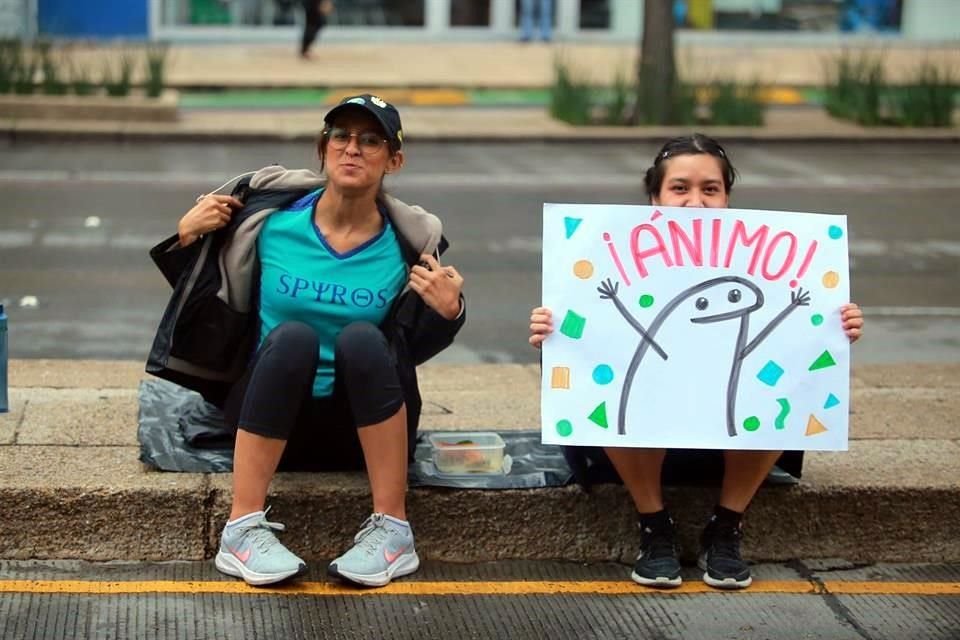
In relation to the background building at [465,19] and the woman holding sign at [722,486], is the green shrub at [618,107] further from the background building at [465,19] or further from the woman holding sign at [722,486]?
the woman holding sign at [722,486]

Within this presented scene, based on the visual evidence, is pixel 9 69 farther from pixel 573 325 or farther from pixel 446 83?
pixel 573 325

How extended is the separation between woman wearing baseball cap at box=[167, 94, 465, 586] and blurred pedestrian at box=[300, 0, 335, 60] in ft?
59.1

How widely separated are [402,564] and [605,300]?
913mm

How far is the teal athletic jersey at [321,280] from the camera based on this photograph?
457 cm

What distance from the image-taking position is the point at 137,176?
1361 centimetres

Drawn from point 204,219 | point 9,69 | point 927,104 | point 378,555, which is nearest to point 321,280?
point 204,219

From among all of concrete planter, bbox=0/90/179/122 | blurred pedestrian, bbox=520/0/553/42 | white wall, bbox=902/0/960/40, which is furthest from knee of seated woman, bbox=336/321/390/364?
white wall, bbox=902/0/960/40

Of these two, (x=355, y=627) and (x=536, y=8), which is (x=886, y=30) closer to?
(x=536, y=8)

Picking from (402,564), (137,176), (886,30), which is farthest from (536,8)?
(402,564)

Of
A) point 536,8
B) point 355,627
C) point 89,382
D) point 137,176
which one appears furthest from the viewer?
point 536,8

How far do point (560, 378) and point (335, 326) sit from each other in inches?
26.1

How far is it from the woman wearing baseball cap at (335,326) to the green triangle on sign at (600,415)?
0.47 m

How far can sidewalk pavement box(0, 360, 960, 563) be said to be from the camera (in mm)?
4480

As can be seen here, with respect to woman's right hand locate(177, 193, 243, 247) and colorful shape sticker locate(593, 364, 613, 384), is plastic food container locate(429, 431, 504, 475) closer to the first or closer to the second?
colorful shape sticker locate(593, 364, 613, 384)
